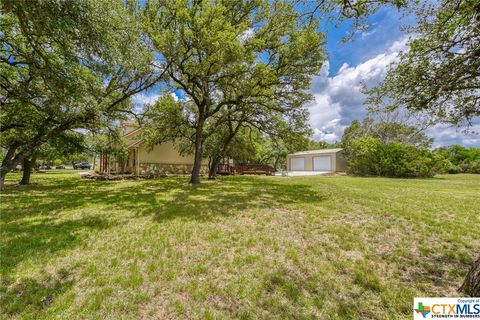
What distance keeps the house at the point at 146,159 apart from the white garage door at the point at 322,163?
16.2m

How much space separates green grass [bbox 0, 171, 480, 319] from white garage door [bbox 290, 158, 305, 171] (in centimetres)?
2735

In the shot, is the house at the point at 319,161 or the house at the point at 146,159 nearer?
the house at the point at 146,159

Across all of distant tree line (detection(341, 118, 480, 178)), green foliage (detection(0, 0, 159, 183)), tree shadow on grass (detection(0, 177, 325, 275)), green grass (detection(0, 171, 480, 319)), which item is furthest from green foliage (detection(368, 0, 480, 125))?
distant tree line (detection(341, 118, 480, 178))

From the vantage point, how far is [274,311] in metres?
2.53

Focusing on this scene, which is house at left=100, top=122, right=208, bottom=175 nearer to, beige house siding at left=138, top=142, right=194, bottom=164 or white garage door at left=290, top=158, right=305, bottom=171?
beige house siding at left=138, top=142, right=194, bottom=164

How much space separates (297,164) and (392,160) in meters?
14.8

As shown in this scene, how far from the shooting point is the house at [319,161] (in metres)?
28.2

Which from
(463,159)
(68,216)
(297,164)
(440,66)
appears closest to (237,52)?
(440,66)

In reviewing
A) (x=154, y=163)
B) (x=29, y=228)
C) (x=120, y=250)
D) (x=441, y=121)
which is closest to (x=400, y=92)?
(x=441, y=121)

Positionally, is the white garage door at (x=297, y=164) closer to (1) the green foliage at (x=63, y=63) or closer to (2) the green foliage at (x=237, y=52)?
(2) the green foliage at (x=237, y=52)

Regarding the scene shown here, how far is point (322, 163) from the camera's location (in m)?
29.9

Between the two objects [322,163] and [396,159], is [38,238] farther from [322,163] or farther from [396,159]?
[322,163]

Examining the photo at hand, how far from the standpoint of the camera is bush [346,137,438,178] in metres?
19.8

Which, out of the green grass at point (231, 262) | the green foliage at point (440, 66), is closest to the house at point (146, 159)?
the green grass at point (231, 262)
